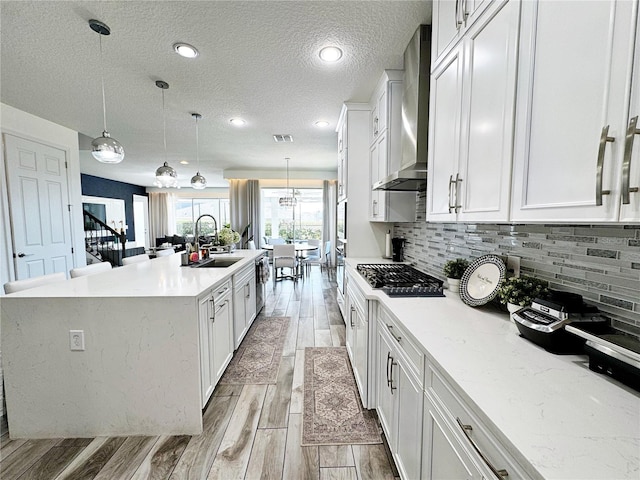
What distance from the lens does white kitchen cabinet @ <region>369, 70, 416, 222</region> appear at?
2414mm

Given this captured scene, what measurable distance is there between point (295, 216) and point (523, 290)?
7338 mm

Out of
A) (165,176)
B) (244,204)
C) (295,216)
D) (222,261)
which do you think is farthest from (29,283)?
(295,216)

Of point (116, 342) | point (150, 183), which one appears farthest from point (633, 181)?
point (150, 183)

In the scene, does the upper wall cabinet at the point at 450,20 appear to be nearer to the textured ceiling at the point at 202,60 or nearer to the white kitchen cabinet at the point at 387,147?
the textured ceiling at the point at 202,60

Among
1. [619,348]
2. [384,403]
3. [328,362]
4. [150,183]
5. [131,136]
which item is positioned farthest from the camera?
[150,183]

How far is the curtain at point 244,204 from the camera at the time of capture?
295 inches

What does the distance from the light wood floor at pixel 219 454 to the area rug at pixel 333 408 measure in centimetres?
6

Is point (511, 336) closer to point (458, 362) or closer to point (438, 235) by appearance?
point (458, 362)

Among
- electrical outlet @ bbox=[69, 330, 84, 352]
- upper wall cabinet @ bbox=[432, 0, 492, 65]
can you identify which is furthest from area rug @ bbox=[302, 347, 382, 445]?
upper wall cabinet @ bbox=[432, 0, 492, 65]

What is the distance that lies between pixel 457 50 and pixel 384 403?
6.51ft

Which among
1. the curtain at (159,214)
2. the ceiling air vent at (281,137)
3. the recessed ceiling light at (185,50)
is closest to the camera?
the recessed ceiling light at (185,50)

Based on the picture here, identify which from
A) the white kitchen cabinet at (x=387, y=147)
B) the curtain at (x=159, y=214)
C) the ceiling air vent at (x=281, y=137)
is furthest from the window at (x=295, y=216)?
the white kitchen cabinet at (x=387, y=147)

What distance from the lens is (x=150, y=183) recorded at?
9.41 m

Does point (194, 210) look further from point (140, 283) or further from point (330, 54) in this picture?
point (330, 54)
